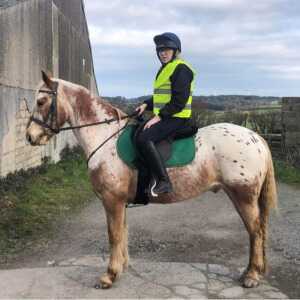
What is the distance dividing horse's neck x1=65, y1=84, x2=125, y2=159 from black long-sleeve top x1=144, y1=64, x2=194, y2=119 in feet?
2.19

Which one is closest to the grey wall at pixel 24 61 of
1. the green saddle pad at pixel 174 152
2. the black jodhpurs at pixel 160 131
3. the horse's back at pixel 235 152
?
the green saddle pad at pixel 174 152

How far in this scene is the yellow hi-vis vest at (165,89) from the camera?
5030mm

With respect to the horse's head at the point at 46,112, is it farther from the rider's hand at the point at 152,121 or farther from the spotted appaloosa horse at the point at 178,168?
the rider's hand at the point at 152,121

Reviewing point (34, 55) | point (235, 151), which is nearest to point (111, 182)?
point (235, 151)

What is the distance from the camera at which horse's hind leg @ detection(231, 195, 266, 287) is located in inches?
202

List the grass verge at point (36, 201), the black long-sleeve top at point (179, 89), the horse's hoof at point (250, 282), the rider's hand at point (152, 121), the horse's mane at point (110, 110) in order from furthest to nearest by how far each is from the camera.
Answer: the grass verge at point (36, 201) < the horse's mane at point (110, 110) < the horse's hoof at point (250, 282) < the rider's hand at point (152, 121) < the black long-sleeve top at point (179, 89)

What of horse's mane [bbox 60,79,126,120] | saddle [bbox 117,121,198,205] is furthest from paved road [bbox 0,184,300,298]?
horse's mane [bbox 60,79,126,120]

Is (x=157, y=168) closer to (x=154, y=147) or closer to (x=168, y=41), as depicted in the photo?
(x=154, y=147)

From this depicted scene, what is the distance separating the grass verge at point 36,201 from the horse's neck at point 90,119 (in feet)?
7.42

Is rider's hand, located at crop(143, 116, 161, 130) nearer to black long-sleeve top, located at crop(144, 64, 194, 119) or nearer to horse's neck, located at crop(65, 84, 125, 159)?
black long-sleeve top, located at crop(144, 64, 194, 119)

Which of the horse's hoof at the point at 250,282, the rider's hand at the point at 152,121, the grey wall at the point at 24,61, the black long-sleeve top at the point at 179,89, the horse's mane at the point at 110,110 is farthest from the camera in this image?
the grey wall at the point at 24,61

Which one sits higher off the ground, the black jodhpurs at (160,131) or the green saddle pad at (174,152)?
the black jodhpurs at (160,131)

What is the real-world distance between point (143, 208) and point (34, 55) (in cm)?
485

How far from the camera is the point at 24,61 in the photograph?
10.7 m
